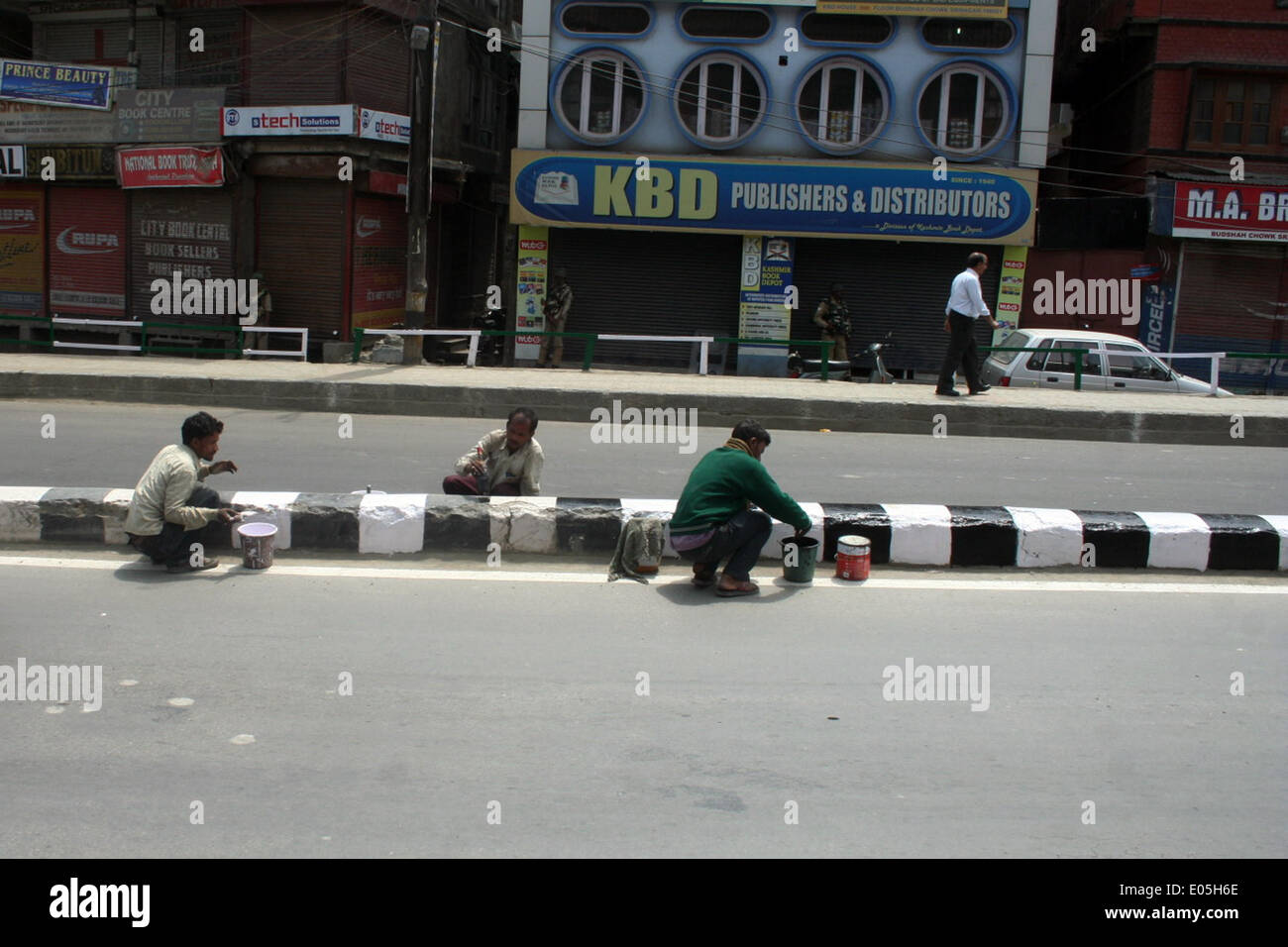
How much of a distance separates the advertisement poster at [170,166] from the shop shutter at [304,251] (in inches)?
34.9

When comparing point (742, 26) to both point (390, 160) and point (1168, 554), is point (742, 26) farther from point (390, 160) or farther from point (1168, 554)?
point (1168, 554)

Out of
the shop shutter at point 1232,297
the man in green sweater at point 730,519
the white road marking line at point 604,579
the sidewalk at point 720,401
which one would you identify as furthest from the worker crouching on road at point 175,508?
the shop shutter at point 1232,297

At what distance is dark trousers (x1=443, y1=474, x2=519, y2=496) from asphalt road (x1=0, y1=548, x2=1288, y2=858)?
1097 mm

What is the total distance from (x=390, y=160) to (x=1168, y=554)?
715 inches

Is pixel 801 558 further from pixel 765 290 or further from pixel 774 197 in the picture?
pixel 765 290

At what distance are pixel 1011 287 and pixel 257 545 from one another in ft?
58.5

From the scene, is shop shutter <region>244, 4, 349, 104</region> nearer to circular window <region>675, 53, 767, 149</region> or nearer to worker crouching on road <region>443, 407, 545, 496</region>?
circular window <region>675, 53, 767, 149</region>

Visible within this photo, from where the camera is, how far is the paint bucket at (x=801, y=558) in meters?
6.98

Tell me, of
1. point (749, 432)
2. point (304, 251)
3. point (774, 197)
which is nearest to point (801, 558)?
point (749, 432)

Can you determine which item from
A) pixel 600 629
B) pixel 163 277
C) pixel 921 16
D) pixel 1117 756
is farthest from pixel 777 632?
pixel 163 277

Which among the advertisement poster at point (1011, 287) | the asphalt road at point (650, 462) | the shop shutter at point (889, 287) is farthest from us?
the shop shutter at point (889, 287)

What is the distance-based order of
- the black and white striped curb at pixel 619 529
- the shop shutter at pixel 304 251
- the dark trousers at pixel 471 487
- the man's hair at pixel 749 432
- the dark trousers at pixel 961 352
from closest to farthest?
1. the man's hair at pixel 749 432
2. the black and white striped curb at pixel 619 529
3. the dark trousers at pixel 471 487
4. the dark trousers at pixel 961 352
5. the shop shutter at pixel 304 251

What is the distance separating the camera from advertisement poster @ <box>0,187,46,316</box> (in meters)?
24.5

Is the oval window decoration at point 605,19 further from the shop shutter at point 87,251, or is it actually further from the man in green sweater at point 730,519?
the man in green sweater at point 730,519
